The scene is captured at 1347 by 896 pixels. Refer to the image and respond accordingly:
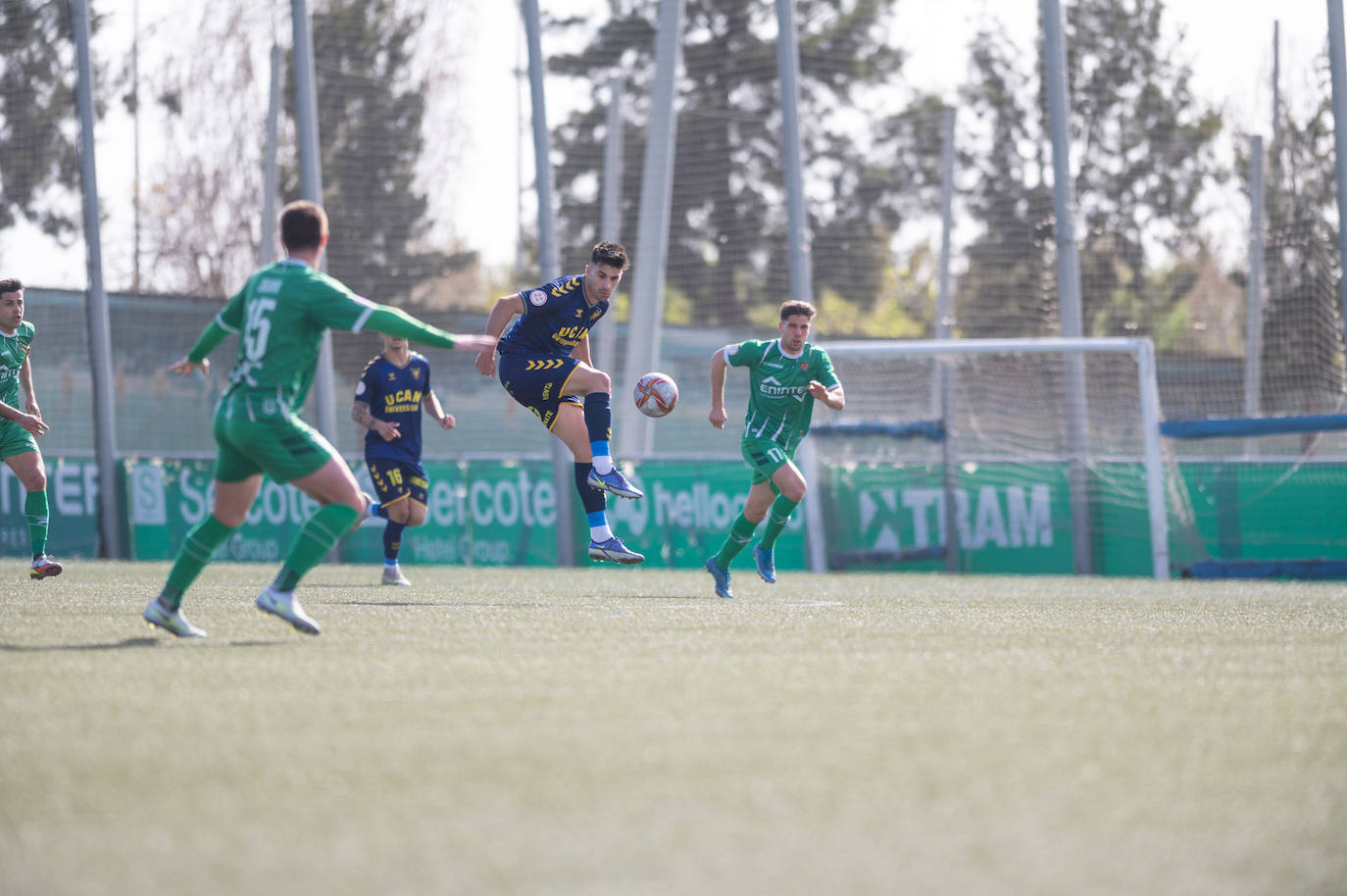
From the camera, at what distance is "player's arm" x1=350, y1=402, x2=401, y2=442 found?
38.1 ft

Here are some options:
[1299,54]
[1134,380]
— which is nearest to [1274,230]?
[1299,54]

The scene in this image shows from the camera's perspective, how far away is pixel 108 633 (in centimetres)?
634

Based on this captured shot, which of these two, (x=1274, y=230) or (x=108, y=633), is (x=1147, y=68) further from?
(x=108, y=633)

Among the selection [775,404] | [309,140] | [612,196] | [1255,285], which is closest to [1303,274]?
[1255,285]

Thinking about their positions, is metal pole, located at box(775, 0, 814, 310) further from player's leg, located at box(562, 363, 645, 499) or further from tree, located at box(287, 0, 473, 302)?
player's leg, located at box(562, 363, 645, 499)

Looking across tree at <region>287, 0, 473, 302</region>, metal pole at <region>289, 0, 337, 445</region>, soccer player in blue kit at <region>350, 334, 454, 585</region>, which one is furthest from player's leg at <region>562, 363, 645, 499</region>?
tree at <region>287, 0, 473, 302</region>

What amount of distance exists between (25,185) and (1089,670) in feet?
58.3

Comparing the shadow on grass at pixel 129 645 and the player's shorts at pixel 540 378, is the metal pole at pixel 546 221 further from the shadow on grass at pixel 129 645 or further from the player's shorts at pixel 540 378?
the shadow on grass at pixel 129 645

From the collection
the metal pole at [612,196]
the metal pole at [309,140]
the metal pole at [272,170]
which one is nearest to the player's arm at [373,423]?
the metal pole at [309,140]

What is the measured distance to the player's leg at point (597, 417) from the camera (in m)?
9.07

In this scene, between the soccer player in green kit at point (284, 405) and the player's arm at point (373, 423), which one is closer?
the soccer player in green kit at point (284, 405)

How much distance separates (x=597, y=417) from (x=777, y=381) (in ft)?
5.47

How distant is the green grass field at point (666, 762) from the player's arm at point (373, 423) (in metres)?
4.96

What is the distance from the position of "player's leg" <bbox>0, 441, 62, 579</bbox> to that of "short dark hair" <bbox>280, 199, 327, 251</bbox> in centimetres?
521
